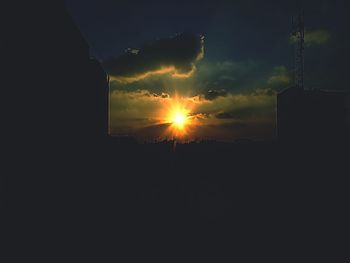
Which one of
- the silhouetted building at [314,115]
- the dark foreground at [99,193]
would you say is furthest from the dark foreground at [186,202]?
the silhouetted building at [314,115]

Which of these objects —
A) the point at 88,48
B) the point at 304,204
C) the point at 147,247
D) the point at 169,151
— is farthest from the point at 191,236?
the point at 169,151

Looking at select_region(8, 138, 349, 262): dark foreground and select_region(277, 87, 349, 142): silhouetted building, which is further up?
select_region(277, 87, 349, 142): silhouetted building

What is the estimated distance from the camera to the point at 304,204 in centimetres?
1903

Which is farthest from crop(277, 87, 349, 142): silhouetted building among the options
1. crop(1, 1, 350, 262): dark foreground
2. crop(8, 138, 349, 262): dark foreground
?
crop(1, 1, 350, 262): dark foreground

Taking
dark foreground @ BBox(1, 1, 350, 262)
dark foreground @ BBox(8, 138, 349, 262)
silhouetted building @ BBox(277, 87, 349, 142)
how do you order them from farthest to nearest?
silhouetted building @ BBox(277, 87, 349, 142) < dark foreground @ BBox(8, 138, 349, 262) < dark foreground @ BBox(1, 1, 350, 262)

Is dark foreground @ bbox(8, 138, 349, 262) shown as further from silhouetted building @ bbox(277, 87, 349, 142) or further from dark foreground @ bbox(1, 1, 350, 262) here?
silhouetted building @ bbox(277, 87, 349, 142)

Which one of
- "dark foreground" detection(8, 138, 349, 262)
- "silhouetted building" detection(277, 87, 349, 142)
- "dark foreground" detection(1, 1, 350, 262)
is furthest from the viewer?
"silhouetted building" detection(277, 87, 349, 142)

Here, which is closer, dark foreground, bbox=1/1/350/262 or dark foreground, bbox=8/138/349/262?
dark foreground, bbox=1/1/350/262

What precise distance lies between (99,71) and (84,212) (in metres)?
10.0

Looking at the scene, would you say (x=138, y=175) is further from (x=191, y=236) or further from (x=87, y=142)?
(x=191, y=236)

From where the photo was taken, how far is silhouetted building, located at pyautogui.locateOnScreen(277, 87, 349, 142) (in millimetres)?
33406

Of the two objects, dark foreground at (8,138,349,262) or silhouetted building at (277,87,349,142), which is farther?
silhouetted building at (277,87,349,142)

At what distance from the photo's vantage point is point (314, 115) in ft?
111

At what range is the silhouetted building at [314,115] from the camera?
3341 cm
